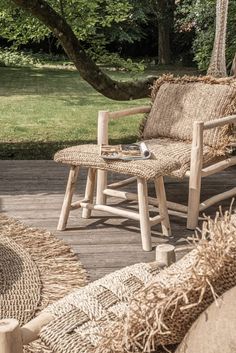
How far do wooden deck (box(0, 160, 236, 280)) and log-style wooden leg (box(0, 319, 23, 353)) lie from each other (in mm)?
1670

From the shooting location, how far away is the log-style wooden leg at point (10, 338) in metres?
1.27

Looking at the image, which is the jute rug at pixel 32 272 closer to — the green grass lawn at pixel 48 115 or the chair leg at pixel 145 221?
the chair leg at pixel 145 221

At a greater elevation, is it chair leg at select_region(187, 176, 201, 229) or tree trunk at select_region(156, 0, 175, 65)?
tree trunk at select_region(156, 0, 175, 65)

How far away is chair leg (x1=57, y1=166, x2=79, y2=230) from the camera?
12.4ft

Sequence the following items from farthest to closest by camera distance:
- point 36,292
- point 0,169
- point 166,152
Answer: point 0,169
point 166,152
point 36,292

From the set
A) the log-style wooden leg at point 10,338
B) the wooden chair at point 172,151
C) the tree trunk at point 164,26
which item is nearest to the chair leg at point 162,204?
the wooden chair at point 172,151

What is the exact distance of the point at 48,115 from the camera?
363 inches

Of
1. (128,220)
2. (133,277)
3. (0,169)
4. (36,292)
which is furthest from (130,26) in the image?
(133,277)

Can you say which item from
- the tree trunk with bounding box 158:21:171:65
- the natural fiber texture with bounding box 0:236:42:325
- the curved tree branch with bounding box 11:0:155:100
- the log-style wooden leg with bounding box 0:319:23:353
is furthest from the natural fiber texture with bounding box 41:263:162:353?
the tree trunk with bounding box 158:21:171:65

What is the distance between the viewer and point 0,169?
5465 millimetres

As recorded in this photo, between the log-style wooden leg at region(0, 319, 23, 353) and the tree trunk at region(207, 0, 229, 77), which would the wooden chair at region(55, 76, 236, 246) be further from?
the log-style wooden leg at region(0, 319, 23, 353)

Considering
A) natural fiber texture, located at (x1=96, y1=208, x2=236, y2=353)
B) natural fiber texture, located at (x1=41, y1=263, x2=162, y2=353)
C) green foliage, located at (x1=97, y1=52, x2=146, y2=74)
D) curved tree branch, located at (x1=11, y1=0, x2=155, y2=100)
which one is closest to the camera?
natural fiber texture, located at (x1=96, y1=208, x2=236, y2=353)

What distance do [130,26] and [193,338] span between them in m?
15.8

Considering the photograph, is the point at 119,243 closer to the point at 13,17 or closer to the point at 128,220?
the point at 128,220
